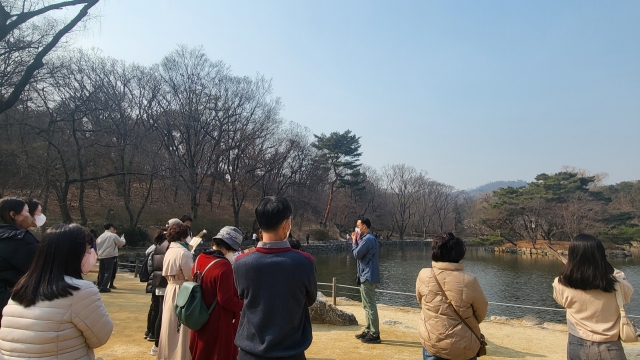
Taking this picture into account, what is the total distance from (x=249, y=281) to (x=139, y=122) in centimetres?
2652

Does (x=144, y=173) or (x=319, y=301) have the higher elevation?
(x=144, y=173)

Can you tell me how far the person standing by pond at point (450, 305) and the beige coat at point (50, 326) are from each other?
2.26m

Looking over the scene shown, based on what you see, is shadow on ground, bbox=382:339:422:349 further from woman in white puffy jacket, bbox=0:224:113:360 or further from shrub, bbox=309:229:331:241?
shrub, bbox=309:229:331:241

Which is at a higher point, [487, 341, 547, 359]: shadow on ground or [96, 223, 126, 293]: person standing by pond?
[96, 223, 126, 293]: person standing by pond

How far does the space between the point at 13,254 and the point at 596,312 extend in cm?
423

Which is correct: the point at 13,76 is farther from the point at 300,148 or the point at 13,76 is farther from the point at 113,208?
the point at 300,148

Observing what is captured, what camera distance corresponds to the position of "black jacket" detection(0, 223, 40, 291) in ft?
9.50

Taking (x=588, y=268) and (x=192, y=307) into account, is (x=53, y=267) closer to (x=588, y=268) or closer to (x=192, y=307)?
(x=192, y=307)

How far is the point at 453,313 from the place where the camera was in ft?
9.52

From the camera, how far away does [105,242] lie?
354 inches

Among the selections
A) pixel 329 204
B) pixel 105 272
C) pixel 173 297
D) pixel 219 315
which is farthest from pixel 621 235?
pixel 219 315

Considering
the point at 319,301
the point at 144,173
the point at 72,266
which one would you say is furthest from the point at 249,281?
the point at 144,173

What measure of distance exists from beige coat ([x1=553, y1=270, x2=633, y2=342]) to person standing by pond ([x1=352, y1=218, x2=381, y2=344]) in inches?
116

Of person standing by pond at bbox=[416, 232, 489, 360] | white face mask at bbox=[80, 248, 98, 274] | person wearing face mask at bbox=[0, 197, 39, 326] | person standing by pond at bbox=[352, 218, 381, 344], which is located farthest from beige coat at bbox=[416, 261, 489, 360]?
person wearing face mask at bbox=[0, 197, 39, 326]
